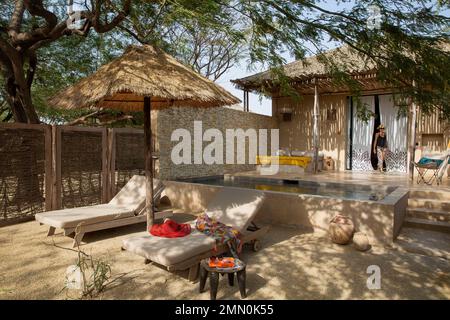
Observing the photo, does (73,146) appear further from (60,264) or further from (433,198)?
(433,198)

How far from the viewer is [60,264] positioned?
167 inches

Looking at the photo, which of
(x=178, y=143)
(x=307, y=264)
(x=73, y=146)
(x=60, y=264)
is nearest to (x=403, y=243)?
(x=307, y=264)

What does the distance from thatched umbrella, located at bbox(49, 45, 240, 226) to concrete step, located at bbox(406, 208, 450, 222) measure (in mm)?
4393

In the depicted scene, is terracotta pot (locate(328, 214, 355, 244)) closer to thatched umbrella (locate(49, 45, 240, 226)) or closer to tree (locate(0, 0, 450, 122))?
tree (locate(0, 0, 450, 122))

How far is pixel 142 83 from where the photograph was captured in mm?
4297

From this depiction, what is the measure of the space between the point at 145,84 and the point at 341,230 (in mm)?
3887

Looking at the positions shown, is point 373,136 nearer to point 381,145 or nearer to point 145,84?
point 381,145

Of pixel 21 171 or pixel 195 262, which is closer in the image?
pixel 195 262

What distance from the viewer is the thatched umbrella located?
4258mm

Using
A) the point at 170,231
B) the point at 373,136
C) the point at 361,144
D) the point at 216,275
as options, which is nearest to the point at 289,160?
the point at 361,144

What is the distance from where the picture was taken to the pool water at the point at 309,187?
315 inches

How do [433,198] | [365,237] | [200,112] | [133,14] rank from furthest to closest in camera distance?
[200,112] < [133,14] < [433,198] < [365,237]

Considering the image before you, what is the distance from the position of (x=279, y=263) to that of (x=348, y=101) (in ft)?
37.7

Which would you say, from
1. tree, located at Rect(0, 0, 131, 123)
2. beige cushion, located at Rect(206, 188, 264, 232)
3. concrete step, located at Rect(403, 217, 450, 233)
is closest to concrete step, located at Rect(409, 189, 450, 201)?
concrete step, located at Rect(403, 217, 450, 233)
